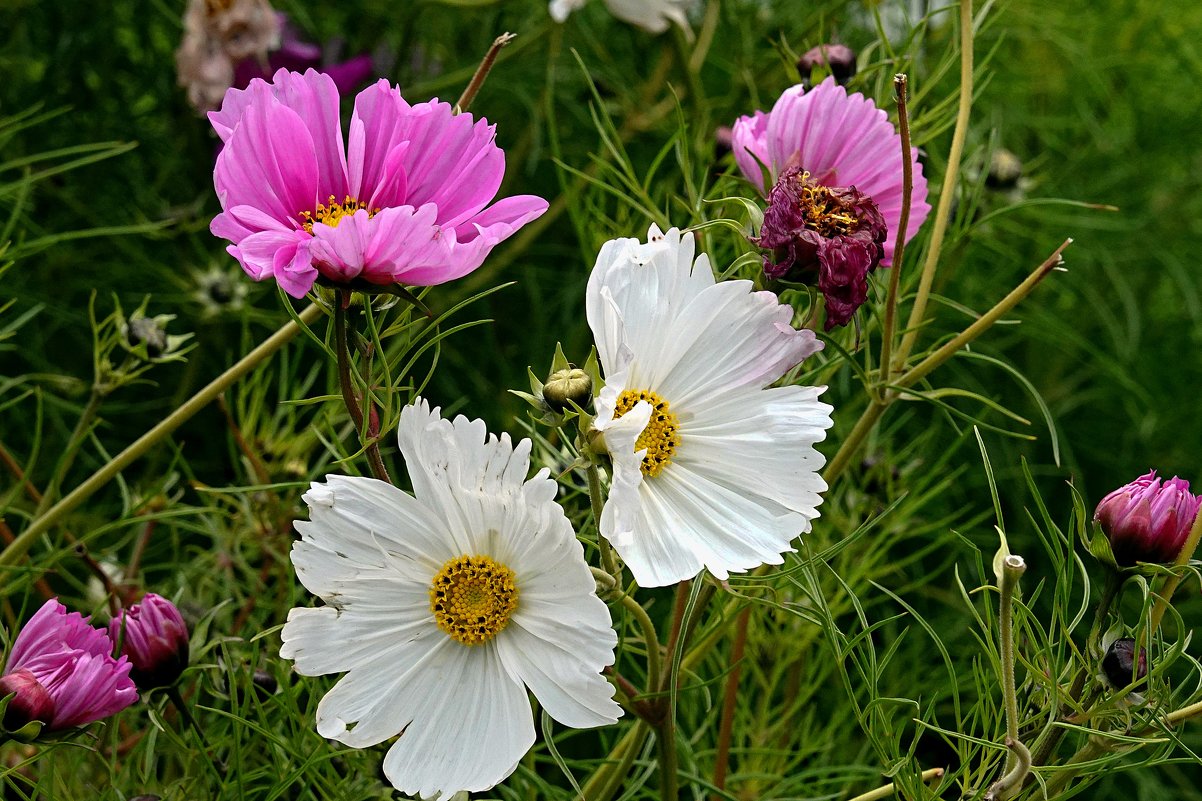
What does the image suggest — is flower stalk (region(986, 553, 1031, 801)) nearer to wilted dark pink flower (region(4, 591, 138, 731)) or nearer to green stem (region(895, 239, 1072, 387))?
green stem (region(895, 239, 1072, 387))

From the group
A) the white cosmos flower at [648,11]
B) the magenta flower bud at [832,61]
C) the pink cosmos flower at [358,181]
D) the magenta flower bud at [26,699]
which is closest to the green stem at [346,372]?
the pink cosmos flower at [358,181]

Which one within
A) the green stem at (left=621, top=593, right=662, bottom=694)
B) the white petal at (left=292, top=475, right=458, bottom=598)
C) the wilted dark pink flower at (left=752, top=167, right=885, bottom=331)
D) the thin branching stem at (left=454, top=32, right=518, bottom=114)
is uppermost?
the thin branching stem at (left=454, top=32, right=518, bottom=114)

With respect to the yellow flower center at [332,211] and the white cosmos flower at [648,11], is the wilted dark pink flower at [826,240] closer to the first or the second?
the yellow flower center at [332,211]

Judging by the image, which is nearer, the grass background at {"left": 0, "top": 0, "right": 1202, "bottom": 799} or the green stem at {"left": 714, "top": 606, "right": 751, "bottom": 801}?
the green stem at {"left": 714, "top": 606, "right": 751, "bottom": 801}

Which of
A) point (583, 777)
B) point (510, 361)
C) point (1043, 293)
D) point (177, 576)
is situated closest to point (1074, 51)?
point (1043, 293)

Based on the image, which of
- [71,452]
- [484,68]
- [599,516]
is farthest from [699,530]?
[71,452]

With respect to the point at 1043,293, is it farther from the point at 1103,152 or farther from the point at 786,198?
the point at 786,198

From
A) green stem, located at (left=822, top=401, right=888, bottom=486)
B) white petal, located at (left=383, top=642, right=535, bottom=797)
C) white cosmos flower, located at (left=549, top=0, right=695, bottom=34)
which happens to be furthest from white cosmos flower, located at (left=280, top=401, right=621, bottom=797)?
white cosmos flower, located at (left=549, top=0, right=695, bottom=34)
